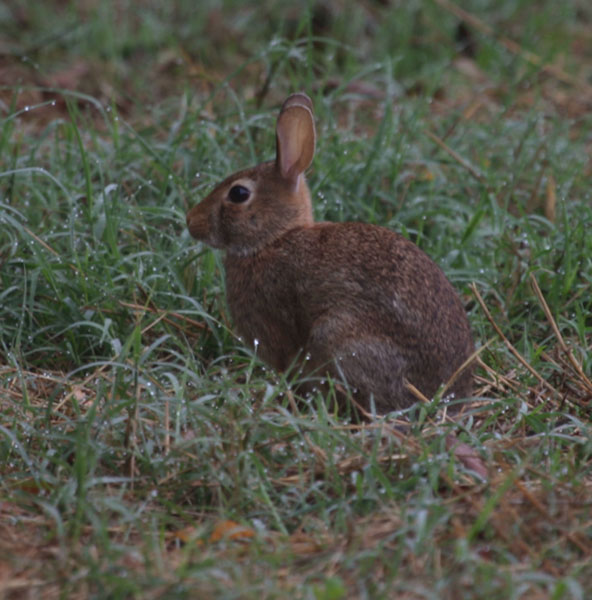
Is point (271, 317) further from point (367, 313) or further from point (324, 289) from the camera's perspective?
point (367, 313)

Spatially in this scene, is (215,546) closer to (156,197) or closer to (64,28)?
(156,197)

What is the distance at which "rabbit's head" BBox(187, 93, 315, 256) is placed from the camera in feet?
13.4

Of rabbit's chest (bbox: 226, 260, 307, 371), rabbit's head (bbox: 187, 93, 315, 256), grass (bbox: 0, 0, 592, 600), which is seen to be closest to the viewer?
grass (bbox: 0, 0, 592, 600)

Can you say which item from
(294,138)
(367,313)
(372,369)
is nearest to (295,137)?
(294,138)

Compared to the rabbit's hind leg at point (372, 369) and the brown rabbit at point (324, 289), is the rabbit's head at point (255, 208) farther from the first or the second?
the rabbit's hind leg at point (372, 369)

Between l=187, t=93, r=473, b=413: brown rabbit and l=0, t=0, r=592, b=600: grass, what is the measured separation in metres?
0.16

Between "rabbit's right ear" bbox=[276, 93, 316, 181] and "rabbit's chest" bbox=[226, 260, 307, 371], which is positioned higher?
"rabbit's right ear" bbox=[276, 93, 316, 181]

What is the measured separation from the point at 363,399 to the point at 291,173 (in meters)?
0.98

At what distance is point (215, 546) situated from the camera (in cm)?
275

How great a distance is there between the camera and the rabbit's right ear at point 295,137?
3949mm

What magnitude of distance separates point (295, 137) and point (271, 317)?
27.6 inches

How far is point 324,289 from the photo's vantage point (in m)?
3.80

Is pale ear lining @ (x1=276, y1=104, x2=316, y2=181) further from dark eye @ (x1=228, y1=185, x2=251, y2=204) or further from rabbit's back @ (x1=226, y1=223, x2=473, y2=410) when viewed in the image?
rabbit's back @ (x1=226, y1=223, x2=473, y2=410)

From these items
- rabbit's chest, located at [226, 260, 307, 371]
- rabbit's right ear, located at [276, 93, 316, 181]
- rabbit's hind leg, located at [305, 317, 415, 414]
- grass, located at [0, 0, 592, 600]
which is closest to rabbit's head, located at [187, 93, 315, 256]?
rabbit's right ear, located at [276, 93, 316, 181]
